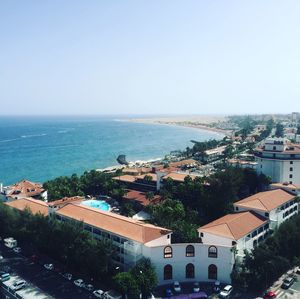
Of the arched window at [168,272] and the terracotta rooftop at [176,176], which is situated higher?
the terracotta rooftop at [176,176]

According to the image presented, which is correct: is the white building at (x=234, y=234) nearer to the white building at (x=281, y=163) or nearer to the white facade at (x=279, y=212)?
the white facade at (x=279, y=212)

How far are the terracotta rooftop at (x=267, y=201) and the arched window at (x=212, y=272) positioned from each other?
960 cm

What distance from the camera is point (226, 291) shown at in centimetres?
2962

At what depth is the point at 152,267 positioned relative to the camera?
30594 mm

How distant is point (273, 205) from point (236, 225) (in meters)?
7.06

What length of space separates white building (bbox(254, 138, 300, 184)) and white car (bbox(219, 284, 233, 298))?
2442 centimetres

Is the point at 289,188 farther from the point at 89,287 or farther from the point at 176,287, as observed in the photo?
the point at 89,287

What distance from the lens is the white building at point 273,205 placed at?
3816 cm

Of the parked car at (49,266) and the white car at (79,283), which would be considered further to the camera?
the parked car at (49,266)

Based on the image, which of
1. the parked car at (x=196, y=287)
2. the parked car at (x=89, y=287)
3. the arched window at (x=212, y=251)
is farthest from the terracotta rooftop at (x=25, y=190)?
the arched window at (x=212, y=251)

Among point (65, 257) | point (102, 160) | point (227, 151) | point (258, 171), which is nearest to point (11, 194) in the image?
point (65, 257)

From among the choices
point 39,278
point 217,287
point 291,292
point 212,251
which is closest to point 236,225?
point 212,251

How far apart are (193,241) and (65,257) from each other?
1226cm

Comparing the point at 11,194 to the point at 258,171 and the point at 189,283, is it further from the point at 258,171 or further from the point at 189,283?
the point at 258,171
